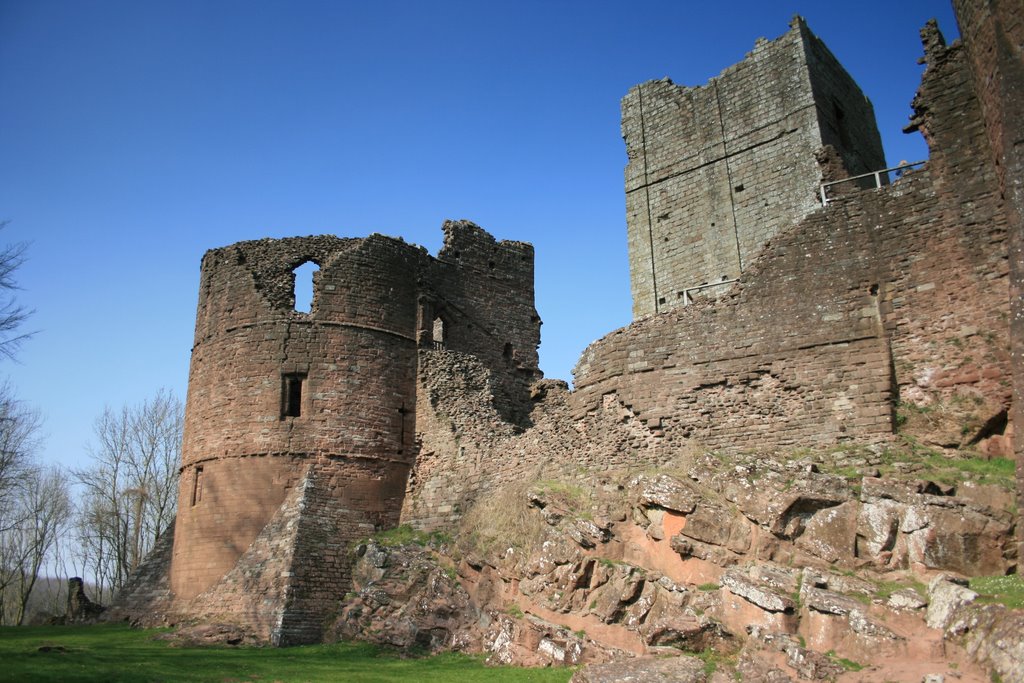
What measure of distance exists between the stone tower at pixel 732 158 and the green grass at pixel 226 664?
10532 millimetres

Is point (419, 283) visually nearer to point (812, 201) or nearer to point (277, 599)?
point (277, 599)

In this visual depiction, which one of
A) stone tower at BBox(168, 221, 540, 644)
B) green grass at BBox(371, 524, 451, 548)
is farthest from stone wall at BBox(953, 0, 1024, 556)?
stone tower at BBox(168, 221, 540, 644)

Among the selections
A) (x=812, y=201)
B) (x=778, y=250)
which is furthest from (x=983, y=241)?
(x=812, y=201)

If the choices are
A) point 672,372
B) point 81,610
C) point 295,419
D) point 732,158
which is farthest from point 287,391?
point 732,158

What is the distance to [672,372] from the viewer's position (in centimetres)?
1429

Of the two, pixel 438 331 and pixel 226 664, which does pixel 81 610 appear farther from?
pixel 438 331

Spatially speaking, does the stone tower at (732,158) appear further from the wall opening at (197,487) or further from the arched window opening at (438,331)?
the wall opening at (197,487)

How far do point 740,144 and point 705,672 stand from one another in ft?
49.3

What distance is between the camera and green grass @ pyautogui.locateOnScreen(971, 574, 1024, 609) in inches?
336

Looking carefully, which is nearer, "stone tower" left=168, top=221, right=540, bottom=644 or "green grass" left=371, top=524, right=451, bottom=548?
"stone tower" left=168, top=221, right=540, bottom=644

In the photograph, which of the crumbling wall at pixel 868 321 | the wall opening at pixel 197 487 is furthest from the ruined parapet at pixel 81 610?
the crumbling wall at pixel 868 321

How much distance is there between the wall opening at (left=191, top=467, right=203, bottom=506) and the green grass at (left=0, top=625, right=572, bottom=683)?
302 cm

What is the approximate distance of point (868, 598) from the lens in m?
9.73

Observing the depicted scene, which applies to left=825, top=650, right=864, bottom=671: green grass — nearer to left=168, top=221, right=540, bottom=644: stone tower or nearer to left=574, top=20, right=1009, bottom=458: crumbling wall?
left=574, top=20, right=1009, bottom=458: crumbling wall
